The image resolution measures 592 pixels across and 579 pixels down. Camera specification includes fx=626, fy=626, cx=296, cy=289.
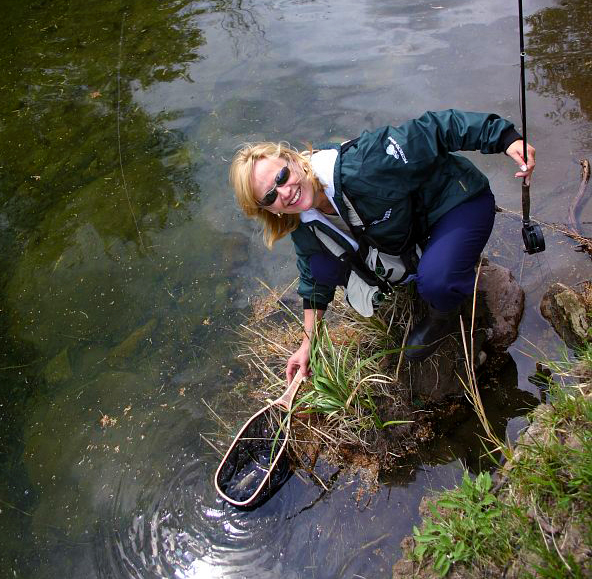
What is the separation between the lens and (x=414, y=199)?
2928mm

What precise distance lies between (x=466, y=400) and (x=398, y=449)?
0.51 metres

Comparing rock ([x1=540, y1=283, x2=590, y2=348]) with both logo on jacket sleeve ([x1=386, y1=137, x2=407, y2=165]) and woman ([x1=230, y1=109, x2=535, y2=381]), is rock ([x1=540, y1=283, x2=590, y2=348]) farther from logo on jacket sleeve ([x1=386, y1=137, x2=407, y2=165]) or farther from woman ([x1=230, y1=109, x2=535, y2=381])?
logo on jacket sleeve ([x1=386, y1=137, x2=407, y2=165])

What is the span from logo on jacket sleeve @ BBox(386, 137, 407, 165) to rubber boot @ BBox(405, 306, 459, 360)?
31.6 inches

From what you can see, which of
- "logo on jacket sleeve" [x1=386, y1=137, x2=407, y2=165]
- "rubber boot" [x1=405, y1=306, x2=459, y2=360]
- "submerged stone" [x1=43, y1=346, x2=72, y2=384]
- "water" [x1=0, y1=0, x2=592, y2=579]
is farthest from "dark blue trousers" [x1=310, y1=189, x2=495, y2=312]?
"submerged stone" [x1=43, y1=346, x2=72, y2=384]

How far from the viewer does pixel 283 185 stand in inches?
113

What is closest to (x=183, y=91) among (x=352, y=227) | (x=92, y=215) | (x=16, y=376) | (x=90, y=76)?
(x=90, y=76)

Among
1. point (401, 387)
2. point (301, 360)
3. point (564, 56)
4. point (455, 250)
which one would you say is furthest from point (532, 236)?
point (564, 56)

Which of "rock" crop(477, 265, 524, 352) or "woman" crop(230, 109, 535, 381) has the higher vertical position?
"woman" crop(230, 109, 535, 381)

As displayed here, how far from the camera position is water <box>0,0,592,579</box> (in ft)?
11.3

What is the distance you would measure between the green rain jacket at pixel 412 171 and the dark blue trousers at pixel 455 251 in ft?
0.19

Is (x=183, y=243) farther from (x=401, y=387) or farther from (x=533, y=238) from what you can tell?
(x=533, y=238)

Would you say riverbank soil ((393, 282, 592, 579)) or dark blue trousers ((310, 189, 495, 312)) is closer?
riverbank soil ((393, 282, 592, 579))

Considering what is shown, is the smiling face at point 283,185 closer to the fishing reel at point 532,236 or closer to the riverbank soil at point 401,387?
the riverbank soil at point 401,387

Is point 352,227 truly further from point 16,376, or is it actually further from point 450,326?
point 16,376
